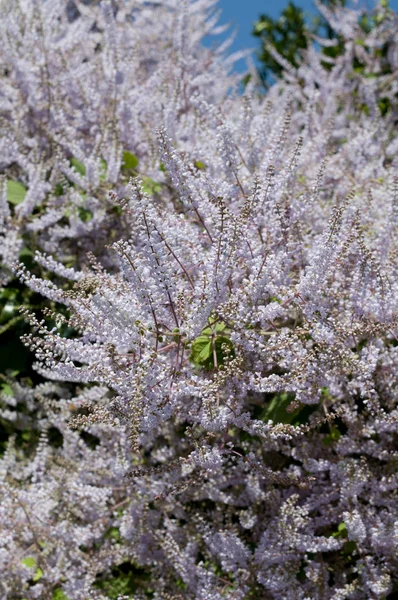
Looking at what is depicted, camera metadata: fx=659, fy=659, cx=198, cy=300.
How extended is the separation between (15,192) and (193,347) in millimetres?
2318

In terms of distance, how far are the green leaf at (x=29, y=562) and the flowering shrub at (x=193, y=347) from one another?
1cm

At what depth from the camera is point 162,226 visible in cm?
234

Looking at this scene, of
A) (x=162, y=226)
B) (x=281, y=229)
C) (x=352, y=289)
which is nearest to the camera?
(x=162, y=226)

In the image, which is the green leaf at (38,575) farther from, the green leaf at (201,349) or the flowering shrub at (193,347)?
the green leaf at (201,349)

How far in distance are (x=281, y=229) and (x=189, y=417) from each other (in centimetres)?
90

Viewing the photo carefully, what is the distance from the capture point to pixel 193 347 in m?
2.62

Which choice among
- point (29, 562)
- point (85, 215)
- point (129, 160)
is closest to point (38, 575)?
point (29, 562)

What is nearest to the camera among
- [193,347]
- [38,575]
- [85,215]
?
[193,347]

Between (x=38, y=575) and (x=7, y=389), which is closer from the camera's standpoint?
(x=38, y=575)

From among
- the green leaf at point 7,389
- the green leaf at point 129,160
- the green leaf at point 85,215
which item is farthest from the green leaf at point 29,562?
the green leaf at point 129,160

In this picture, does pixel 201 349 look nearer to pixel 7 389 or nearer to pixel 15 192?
pixel 7 389

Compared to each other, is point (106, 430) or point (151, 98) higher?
point (151, 98)

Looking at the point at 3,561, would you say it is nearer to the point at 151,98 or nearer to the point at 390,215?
the point at 390,215

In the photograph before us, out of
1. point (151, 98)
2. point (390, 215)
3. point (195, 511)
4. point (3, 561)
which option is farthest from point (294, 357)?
point (151, 98)
